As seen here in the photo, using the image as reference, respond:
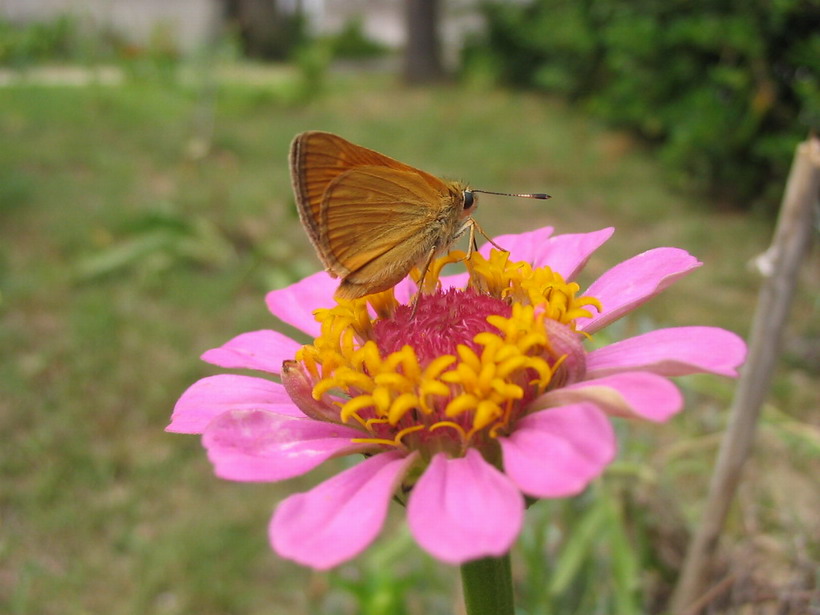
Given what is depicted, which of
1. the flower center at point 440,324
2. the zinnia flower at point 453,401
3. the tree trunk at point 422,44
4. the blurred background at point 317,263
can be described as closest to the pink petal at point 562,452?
the zinnia flower at point 453,401

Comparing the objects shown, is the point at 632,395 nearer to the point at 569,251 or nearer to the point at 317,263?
the point at 569,251

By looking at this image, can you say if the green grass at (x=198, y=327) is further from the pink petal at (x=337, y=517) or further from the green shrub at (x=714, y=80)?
the pink petal at (x=337, y=517)

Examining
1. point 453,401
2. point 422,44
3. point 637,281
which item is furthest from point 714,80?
point 422,44

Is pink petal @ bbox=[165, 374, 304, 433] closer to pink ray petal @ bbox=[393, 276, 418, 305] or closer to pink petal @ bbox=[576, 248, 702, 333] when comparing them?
pink ray petal @ bbox=[393, 276, 418, 305]

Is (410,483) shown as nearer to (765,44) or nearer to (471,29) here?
(765,44)

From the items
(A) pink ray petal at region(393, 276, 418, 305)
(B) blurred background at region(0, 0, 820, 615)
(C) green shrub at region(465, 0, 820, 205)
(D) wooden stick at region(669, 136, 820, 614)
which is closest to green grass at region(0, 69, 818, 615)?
(B) blurred background at region(0, 0, 820, 615)

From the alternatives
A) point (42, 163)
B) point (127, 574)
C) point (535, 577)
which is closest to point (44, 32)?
point (42, 163)
